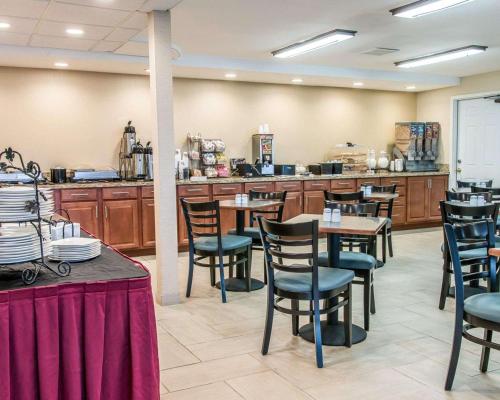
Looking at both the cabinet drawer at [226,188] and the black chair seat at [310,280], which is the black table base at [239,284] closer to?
the black chair seat at [310,280]

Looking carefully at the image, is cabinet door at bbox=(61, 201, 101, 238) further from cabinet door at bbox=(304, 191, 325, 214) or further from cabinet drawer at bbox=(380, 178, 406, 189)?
cabinet drawer at bbox=(380, 178, 406, 189)

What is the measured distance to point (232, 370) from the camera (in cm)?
320

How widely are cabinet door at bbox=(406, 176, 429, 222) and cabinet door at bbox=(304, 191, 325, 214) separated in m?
1.73

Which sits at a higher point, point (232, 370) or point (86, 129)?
point (86, 129)

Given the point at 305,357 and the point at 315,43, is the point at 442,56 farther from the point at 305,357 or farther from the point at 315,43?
the point at 305,357

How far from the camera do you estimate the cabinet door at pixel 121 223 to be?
638 cm

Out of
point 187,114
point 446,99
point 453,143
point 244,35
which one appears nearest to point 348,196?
point 244,35

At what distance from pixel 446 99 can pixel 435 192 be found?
5.67 ft

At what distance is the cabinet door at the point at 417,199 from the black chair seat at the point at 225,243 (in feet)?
15.0

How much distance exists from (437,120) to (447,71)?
1.33 meters

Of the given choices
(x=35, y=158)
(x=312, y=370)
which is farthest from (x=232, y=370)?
(x=35, y=158)

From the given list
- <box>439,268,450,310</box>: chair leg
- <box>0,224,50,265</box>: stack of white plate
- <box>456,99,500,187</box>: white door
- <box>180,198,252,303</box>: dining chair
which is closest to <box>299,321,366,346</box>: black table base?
<box>439,268,450,310</box>: chair leg

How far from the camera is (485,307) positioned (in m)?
2.68

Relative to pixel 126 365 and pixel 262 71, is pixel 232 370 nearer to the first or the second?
pixel 126 365
